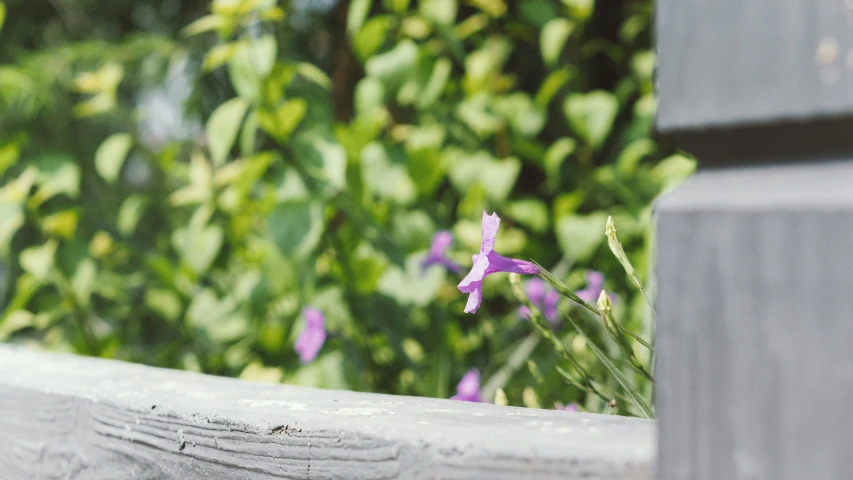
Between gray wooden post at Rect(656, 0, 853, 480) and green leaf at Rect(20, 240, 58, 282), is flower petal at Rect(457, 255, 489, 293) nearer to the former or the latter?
gray wooden post at Rect(656, 0, 853, 480)

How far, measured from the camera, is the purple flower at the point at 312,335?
1408mm

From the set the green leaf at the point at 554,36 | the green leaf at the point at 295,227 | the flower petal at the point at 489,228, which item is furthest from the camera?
the green leaf at the point at 554,36

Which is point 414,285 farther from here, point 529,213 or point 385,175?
point 529,213

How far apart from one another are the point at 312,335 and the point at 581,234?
Result: 638mm

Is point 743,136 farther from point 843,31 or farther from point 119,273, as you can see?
point 119,273

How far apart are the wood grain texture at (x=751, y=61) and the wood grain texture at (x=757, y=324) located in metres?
0.03

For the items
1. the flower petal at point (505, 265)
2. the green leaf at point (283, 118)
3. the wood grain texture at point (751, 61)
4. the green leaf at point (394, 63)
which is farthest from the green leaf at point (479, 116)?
the wood grain texture at point (751, 61)

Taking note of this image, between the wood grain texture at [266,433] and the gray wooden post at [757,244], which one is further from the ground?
the gray wooden post at [757,244]

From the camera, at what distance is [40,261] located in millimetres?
1630

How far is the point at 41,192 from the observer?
1697 millimetres

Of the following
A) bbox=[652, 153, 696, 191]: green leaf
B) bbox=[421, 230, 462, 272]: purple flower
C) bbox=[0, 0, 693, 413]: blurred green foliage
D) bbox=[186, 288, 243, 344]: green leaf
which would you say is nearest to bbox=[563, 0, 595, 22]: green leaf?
bbox=[0, 0, 693, 413]: blurred green foliage

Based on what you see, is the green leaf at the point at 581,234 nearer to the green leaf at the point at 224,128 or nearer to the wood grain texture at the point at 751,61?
the green leaf at the point at 224,128

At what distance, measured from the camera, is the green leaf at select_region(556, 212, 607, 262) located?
62.5 inches

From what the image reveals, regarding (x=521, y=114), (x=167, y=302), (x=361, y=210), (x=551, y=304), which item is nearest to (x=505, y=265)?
(x=551, y=304)
